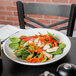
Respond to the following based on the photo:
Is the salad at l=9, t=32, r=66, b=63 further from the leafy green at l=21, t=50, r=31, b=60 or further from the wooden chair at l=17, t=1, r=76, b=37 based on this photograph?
the wooden chair at l=17, t=1, r=76, b=37

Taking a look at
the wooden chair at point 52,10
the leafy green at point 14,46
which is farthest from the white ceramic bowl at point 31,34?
the wooden chair at point 52,10

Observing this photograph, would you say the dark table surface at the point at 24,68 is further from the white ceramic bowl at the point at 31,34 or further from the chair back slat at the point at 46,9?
the chair back slat at the point at 46,9

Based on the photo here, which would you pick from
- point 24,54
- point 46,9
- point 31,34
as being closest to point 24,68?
point 24,54

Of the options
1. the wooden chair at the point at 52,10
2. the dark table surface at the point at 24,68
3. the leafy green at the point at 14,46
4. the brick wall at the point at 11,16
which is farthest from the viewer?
the brick wall at the point at 11,16

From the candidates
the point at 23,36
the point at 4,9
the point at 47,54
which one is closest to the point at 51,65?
the point at 47,54

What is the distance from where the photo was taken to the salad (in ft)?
2.50

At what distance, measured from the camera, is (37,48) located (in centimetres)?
82

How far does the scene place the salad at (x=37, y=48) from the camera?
76 centimetres

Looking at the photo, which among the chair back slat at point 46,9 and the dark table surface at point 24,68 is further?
the chair back slat at point 46,9

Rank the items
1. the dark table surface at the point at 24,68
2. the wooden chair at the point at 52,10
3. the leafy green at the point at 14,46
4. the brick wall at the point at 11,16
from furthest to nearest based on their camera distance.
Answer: the brick wall at the point at 11,16, the wooden chair at the point at 52,10, the leafy green at the point at 14,46, the dark table surface at the point at 24,68

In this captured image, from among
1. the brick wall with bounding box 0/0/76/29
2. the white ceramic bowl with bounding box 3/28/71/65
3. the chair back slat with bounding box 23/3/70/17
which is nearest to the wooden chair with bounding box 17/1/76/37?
the chair back slat with bounding box 23/3/70/17

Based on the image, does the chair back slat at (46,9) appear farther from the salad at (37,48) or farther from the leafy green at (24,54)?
the leafy green at (24,54)

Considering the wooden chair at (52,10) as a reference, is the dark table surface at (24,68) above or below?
below

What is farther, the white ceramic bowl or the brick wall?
the brick wall
